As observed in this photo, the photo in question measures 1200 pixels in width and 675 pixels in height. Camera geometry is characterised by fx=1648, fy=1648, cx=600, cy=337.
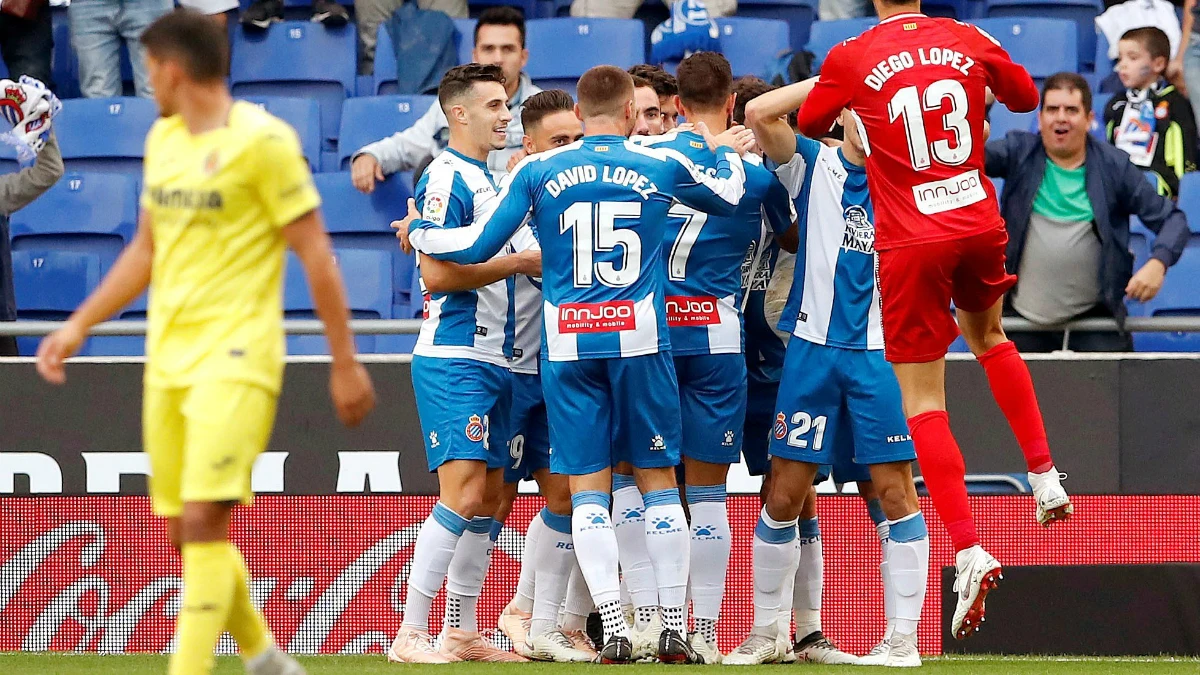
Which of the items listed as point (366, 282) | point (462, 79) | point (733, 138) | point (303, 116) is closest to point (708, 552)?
point (733, 138)

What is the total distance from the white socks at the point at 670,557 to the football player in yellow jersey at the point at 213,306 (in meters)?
2.00

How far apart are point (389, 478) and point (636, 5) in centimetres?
442

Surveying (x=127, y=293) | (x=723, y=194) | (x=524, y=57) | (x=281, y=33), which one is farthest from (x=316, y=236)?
(x=281, y=33)

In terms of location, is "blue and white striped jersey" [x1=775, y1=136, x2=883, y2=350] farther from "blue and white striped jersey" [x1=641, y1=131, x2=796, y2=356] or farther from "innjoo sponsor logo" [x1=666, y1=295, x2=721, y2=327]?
"innjoo sponsor logo" [x1=666, y1=295, x2=721, y2=327]

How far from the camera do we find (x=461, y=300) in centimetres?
633

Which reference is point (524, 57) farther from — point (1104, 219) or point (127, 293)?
point (127, 293)

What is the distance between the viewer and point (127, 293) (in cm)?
428

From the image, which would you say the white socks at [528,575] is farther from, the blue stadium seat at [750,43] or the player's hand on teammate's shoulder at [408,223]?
the blue stadium seat at [750,43]

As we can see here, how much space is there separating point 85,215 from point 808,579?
515 centimetres

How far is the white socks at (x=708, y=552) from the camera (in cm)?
636

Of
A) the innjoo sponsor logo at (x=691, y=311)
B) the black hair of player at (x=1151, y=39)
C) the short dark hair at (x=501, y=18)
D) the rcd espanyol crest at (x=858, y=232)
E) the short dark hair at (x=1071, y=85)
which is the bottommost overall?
the innjoo sponsor logo at (x=691, y=311)

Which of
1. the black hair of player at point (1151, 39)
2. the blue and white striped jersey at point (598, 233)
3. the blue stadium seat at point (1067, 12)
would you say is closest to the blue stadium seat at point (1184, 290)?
the black hair of player at point (1151, 39)

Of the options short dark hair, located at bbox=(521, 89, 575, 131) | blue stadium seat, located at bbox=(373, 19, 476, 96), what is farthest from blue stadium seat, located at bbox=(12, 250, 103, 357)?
short dark hair, located at bbox=(521, 89, 575, 131)

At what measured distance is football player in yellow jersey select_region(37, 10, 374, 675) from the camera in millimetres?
3994
